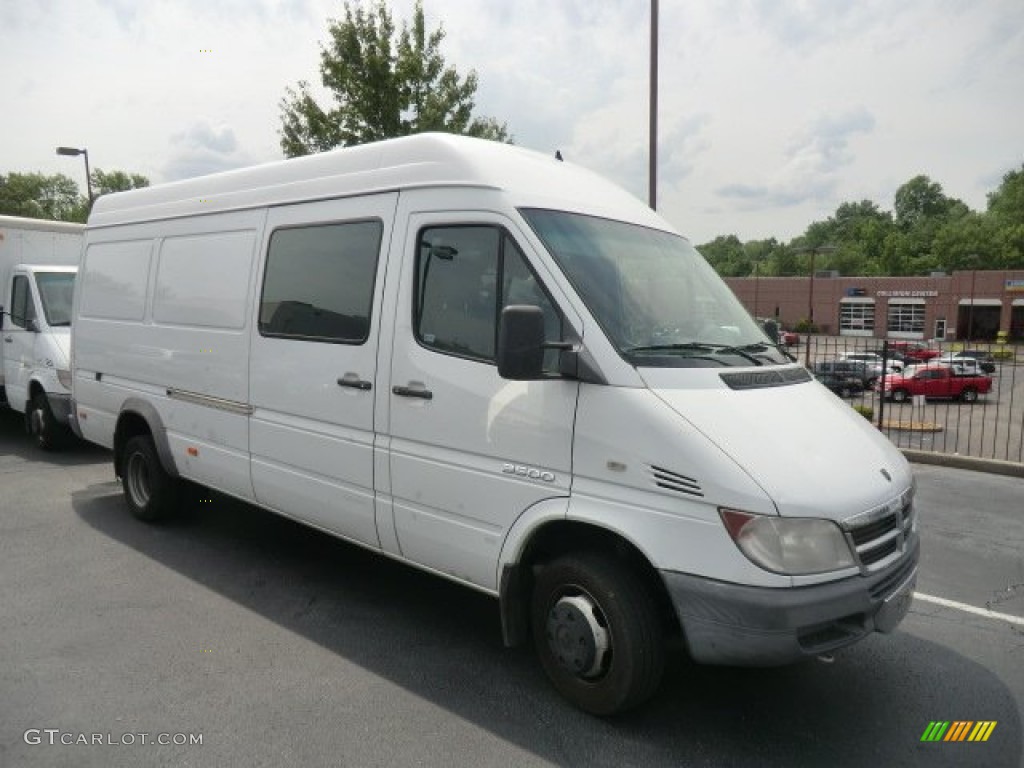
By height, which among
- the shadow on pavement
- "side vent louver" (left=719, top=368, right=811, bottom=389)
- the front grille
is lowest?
the shadow on pavement

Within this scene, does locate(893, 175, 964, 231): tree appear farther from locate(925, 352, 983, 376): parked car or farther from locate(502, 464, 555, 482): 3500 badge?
locate(502, 464, 555, 482): 3500 badge

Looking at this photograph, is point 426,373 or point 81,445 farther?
point 81,445

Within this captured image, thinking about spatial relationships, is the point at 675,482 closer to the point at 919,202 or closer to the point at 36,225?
the point at 36,225

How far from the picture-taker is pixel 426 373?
381cm

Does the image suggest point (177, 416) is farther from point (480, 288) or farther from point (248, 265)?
point (480, 288)

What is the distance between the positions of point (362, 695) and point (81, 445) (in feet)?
25.2

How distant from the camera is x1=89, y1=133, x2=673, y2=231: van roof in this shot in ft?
12.3

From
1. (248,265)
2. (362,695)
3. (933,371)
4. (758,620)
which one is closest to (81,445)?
(248,265)

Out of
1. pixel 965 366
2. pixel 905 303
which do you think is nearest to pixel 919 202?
pixel 905 303

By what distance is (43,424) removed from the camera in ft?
29.6

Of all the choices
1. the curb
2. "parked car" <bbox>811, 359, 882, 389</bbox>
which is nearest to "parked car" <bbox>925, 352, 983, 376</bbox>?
"parked car" <bbox>811, 359, 882, 389</bbox>

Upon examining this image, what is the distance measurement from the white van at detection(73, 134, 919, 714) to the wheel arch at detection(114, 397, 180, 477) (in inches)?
33.6

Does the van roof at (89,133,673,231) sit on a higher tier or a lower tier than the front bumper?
higher

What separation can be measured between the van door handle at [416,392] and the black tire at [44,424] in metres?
6.95
